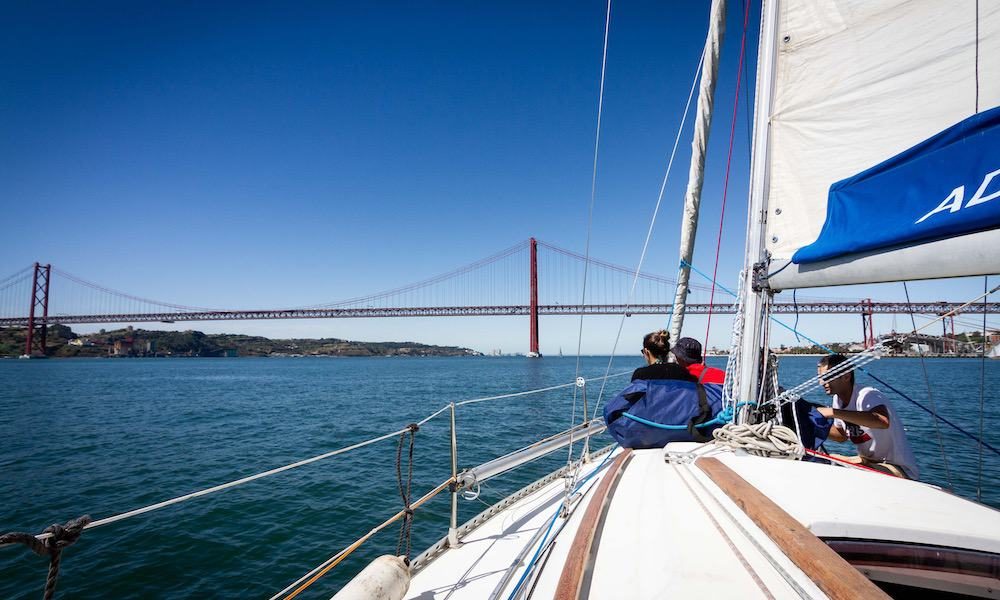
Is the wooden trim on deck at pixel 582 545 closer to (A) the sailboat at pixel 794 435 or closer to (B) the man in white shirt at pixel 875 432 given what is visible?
(A) the sailboat at pixel 794 435

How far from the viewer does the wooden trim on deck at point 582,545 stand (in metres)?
1.13

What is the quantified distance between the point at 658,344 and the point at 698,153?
1696 millimetres

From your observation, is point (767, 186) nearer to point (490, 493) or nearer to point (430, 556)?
point (430, 556)

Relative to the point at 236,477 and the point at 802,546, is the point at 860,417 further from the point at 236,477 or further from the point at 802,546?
the point at 236,477

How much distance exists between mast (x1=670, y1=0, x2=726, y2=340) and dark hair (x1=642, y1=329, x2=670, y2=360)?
779 millimetres

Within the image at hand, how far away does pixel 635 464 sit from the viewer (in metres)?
2.24

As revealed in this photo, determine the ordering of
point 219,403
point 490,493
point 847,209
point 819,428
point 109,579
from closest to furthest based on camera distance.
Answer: point 847,209 → point 819,428 → point 109,579 → point 490,493 → point 219,403

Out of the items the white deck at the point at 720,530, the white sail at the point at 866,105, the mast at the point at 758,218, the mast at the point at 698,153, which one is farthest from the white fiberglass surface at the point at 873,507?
the mast at the point at 698,153

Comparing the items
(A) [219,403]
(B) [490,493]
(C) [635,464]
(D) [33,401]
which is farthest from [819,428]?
(D) [33,401]

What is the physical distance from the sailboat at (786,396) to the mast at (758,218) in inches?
0.4

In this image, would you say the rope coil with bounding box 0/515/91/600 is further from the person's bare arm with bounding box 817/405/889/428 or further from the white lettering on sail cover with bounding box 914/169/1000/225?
the person's bare arm with bounding box 817/405/889/428

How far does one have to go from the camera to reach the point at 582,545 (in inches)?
53.6

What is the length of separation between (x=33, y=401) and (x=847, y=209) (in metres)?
26.3

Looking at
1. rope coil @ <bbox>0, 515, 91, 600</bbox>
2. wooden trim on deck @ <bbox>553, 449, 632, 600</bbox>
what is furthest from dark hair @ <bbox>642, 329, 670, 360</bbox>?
rope coil @ <bbox>0, 515, 91, 600</bbox>
